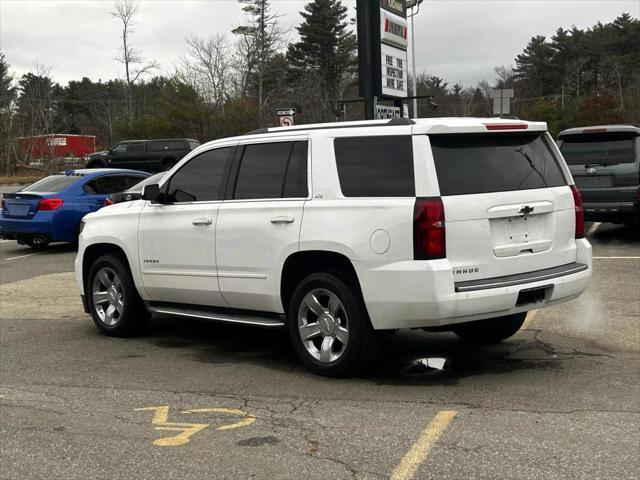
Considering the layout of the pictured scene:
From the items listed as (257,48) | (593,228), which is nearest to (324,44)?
(257,48)

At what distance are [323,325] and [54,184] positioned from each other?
33.6ft

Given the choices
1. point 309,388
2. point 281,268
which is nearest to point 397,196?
point 281,268

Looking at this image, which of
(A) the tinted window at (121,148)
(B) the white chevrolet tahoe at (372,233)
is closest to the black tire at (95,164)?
(A) the tinted window at (121,148)

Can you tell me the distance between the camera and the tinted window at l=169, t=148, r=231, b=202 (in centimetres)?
643

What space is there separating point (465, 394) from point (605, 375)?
1.19m

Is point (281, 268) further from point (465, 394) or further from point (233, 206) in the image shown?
point (465, 394)

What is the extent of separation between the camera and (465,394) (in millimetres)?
5172

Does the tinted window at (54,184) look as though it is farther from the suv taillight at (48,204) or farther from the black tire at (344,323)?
the black tire at (344,323)

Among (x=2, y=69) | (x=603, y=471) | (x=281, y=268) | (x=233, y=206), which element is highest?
(x=2, y=69)

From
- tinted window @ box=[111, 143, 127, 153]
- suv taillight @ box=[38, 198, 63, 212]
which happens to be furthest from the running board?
tinted window @ box=[111, 143, 127, 153]

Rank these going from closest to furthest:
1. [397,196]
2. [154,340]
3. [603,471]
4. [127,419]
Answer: [603,471]
[127,419]
[397,196]
[154,340]

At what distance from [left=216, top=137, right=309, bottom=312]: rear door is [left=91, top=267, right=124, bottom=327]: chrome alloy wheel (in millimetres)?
1608

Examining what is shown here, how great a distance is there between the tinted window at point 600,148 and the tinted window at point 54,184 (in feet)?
29.7

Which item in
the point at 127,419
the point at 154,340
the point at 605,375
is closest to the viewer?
the point at 127,419
